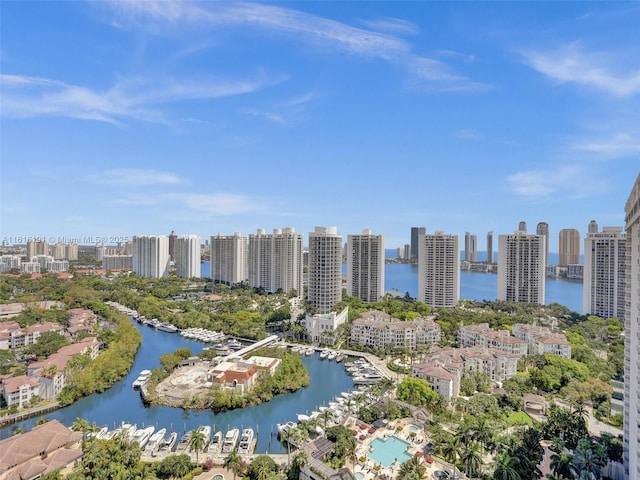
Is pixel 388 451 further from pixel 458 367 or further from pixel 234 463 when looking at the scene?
pixel 458 367

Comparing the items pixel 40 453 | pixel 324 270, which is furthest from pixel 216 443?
pixel 324 270

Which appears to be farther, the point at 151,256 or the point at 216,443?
the point at 151,256

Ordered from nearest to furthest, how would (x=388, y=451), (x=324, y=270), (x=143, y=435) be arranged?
(x=388, y=451) < (x=143, y=435) < (x=324, y=270)

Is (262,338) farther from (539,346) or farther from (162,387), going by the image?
(539,346)

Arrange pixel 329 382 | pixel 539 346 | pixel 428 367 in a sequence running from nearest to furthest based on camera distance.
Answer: pixel 428 367
pixel 329 382
pixel 539 346

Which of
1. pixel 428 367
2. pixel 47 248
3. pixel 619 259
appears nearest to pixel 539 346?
pixel 428 367

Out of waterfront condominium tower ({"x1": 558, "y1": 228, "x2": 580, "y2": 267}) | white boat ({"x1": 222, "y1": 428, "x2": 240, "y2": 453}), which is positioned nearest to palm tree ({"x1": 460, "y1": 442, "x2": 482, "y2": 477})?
white boat ({"x1": 222, "y1": 428, "x2": 240, "y2": 453})

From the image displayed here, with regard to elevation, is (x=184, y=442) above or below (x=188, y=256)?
below
